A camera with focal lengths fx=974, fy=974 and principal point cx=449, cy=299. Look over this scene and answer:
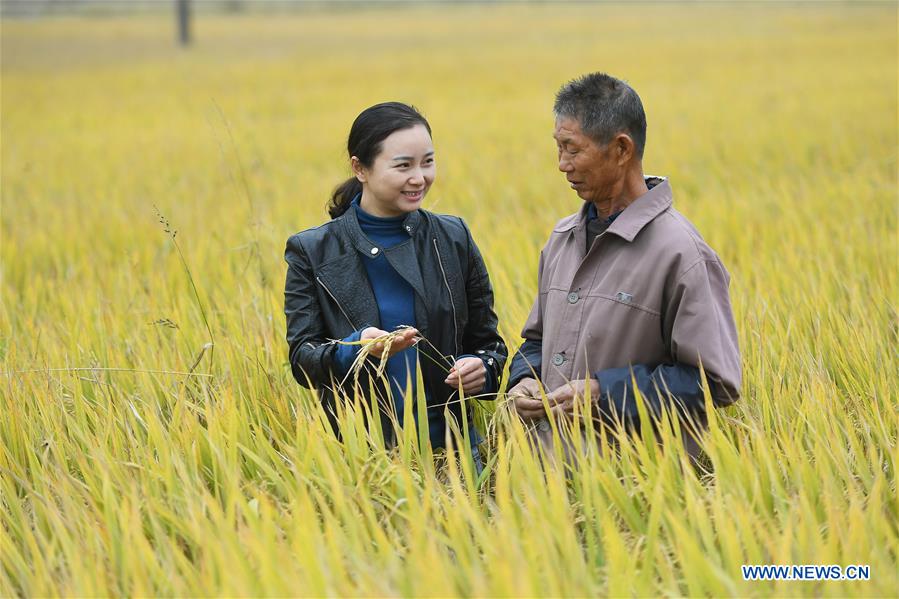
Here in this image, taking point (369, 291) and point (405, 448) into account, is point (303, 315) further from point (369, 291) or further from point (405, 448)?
point (405, 448)

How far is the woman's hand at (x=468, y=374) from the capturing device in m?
2.06

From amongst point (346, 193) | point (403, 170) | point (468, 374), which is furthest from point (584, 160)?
point (346, 193)

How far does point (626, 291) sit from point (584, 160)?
0.28 metres

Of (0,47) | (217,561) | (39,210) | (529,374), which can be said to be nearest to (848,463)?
(529,374)

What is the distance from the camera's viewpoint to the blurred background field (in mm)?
1633

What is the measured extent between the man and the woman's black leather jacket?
0.78 feet

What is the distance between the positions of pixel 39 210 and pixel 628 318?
5.12 m

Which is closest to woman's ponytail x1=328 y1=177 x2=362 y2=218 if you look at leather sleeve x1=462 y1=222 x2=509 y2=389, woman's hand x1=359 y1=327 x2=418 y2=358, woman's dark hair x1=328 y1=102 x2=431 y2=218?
woman's dark hair x1=328 y1=102 x2=431 y2=218

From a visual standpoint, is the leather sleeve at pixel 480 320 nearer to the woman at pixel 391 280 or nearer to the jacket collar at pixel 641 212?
the woman at pixel 391 280

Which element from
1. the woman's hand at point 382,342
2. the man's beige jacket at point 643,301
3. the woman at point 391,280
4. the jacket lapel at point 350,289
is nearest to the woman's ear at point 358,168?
the woman at point 391,280

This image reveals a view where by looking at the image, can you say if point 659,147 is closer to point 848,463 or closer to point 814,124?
point 814,124

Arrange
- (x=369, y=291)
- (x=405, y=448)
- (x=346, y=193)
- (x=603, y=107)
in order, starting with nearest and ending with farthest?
(x=603, y=107)
(x=405, y=448)
(x=369, y=291)
(x=346, y=193)

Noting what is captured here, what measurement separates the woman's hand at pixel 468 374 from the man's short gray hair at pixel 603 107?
537 mm

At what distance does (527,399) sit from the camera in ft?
6.80
